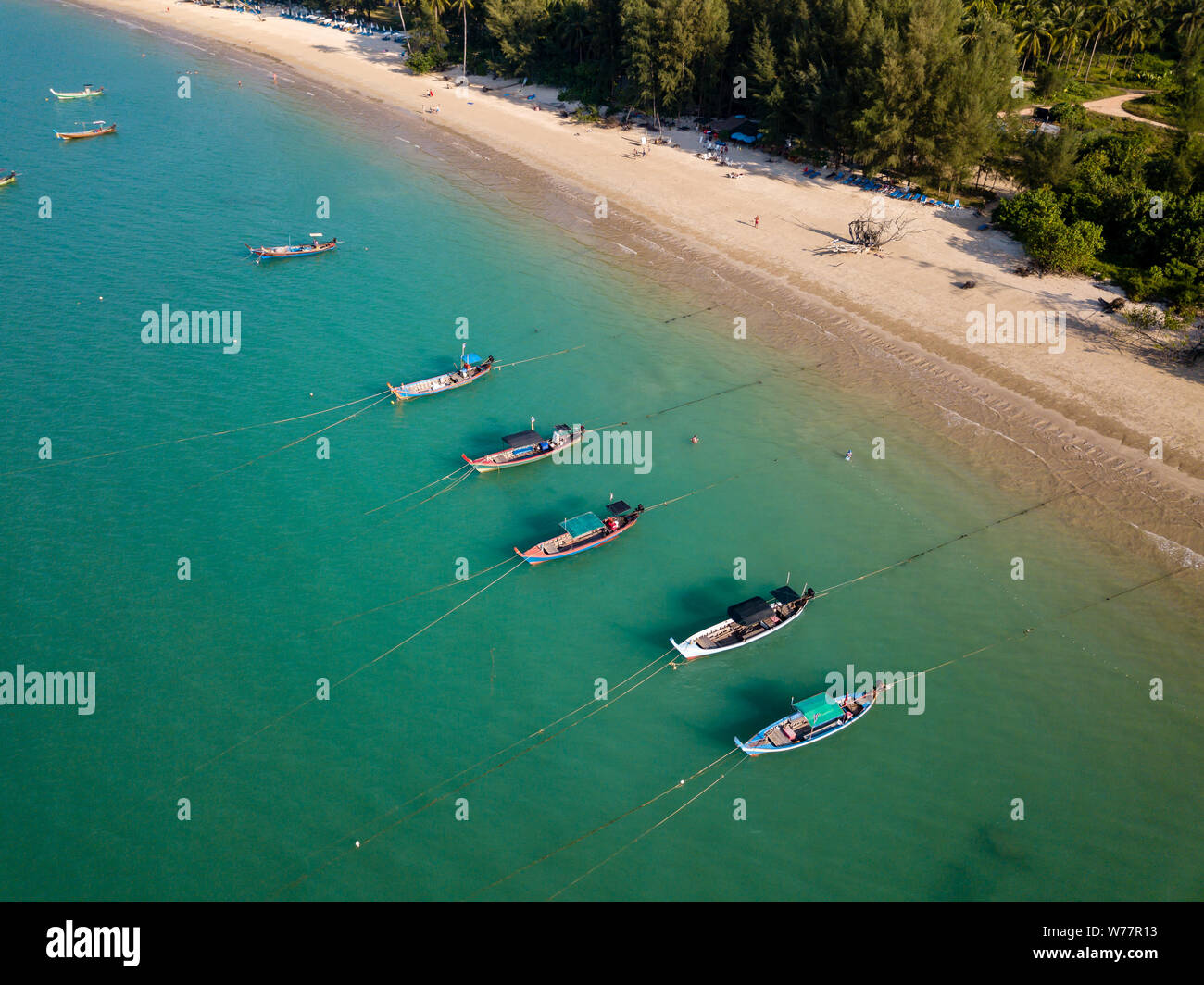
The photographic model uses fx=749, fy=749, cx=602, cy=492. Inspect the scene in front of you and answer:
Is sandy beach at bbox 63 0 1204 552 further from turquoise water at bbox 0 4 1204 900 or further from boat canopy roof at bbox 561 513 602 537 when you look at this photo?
boat canopy roof at bbox 561 513 602 537

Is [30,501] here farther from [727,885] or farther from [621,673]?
[727,885]

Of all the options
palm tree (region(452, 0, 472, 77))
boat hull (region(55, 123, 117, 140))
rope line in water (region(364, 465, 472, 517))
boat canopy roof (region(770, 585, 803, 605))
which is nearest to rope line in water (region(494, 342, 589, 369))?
rope line in water (region(364, 465, 472, 517))

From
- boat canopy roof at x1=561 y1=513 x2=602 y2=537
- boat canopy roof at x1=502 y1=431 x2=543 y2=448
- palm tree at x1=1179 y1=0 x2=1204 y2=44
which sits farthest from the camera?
palm tree at x1=1179 y1=0 x2=1204 y2=44

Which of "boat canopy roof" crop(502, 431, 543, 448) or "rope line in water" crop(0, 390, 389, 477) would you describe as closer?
"rope line in water" crop(0, 390, 389, 477)

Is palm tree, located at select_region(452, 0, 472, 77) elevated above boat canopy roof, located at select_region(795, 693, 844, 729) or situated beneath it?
elevated above

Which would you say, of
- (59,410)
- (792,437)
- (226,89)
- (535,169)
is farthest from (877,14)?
(226,89)

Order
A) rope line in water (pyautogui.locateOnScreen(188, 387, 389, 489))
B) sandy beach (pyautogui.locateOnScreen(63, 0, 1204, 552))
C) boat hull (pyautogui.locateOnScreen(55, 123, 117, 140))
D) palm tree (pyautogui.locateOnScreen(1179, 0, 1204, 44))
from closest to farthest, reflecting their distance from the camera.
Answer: rope line in water (pyautogui.locateOnScreen(188, 387, 389, 489))
sandy beach (pyautogui.locateOnScreen(63, 0, 1204, 552))
palm tree (pyautogui.locateOnScreen(1179, 0, 1204, 44))
boat hull (pyautogui.locateOnScreen(55, 123, 117, 140))
